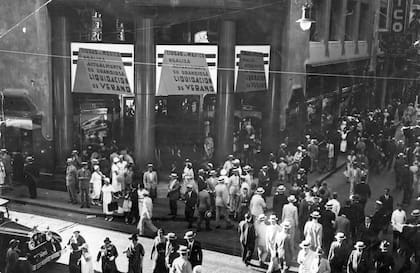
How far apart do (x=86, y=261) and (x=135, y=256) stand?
0.35 metres

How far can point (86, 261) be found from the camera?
132 inches

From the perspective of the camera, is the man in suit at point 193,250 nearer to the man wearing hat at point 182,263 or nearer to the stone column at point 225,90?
the man wearing hat at point 182,263

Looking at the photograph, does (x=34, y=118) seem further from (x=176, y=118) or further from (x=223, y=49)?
(x=223, y=49)

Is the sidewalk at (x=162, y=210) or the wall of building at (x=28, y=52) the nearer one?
the sidewalk at (x=162, y=210)

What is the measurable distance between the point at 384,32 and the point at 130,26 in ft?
4.71

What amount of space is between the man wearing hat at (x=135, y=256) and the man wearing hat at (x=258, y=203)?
0.74 meters

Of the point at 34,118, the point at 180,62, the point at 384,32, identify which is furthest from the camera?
the point at 34,118

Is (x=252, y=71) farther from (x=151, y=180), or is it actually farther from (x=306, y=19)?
(x=151, y=180)

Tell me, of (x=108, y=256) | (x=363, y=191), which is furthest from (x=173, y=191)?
(x=363, y=191)

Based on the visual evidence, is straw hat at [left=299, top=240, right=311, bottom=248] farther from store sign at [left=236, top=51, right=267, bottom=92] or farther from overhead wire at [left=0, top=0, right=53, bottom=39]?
overhead wire at [left=0, top=0, right=53, bottom=39]

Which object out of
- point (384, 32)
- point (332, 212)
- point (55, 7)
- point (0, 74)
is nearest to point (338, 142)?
point (332, 212)

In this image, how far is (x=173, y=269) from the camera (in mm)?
3166

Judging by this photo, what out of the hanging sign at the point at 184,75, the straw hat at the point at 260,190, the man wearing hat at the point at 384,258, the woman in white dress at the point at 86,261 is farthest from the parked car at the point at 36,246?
the man wearing hat at the point at 384,258

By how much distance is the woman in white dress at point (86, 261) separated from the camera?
A: 335 centimetres
